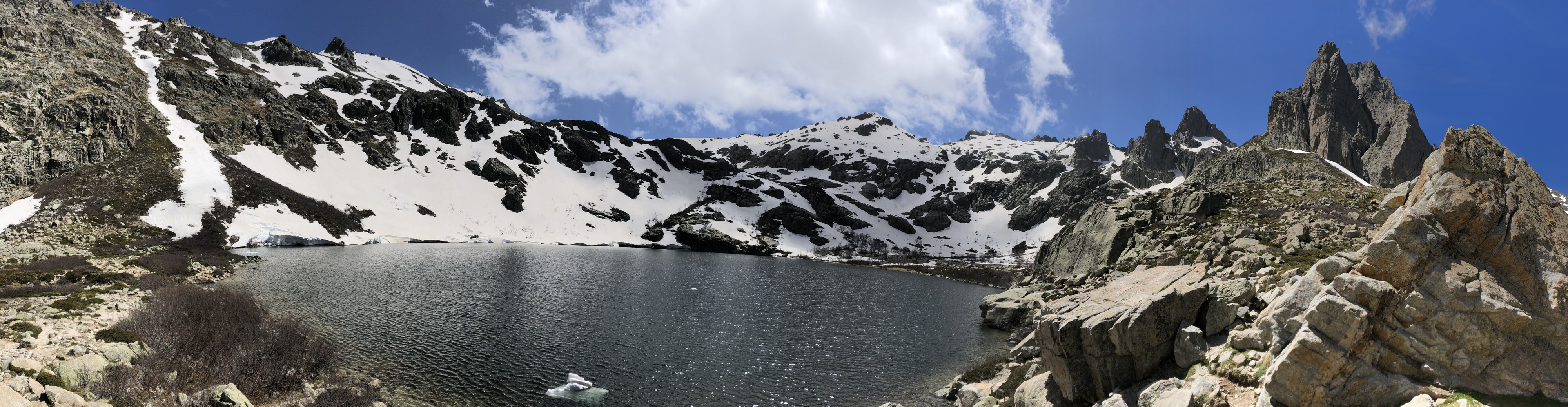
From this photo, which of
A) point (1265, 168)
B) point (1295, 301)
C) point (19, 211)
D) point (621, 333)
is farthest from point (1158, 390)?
point (19, 211)

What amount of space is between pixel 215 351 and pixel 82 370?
5.94 m

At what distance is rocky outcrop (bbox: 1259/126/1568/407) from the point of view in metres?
10.8

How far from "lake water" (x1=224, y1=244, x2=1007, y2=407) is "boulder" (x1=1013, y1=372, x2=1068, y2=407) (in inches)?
244

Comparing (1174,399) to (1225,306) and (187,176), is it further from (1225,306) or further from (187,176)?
(187,176)

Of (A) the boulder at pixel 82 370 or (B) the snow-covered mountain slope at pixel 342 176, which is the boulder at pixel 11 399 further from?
(B) the snow-covered mountain slope at pixel 342 176

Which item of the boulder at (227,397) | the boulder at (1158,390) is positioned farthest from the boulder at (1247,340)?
the boulder at (227,397)

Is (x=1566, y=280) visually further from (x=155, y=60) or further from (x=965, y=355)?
(x=155, y=60)

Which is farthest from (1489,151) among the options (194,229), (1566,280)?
A: (194,229)

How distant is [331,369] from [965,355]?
34.3m

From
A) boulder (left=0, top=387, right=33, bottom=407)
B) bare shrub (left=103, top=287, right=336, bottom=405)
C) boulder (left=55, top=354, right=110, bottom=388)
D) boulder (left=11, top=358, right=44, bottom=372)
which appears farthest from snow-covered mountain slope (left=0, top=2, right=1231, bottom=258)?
boulder (left=0, top=387, right=33, bottom=407)

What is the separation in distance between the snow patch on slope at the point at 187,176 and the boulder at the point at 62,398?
92186 millimetres

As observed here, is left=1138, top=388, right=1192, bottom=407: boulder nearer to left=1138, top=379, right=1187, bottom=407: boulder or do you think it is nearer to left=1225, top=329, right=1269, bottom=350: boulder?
left=1138, top=379, right=1187, bottom=407: boulder

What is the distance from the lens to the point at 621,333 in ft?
119

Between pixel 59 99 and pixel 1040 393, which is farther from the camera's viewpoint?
pixel 59 99
